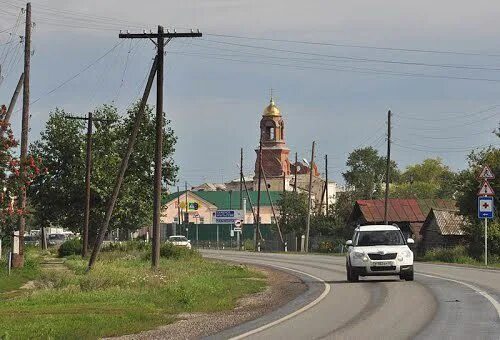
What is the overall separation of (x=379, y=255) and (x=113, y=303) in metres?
9.84

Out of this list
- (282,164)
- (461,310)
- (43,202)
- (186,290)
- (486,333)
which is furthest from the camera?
(282,164)

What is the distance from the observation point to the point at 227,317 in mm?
20656

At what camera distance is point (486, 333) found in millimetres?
15664

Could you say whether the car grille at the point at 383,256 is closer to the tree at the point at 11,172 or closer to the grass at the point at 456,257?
the tree at the point at 11,172

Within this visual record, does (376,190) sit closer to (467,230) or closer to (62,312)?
(467,230)

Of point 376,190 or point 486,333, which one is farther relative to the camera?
point 376,190

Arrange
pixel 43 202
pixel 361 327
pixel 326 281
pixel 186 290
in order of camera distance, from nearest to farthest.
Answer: pixel 361 327
pixel 186 290
pixel 326 281
pixel 43 202

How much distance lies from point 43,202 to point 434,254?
2431 centimetres

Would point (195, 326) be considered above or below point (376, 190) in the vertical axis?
below

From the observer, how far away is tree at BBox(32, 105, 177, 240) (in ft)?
202

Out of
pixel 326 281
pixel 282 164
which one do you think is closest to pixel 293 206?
pixel 282 164

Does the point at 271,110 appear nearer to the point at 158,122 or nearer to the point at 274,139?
the point at 274,139

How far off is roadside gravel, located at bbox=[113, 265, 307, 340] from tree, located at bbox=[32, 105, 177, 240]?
31.2 meters

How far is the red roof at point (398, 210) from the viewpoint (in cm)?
7681
